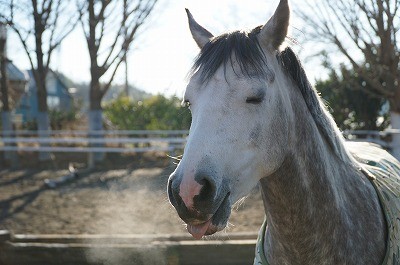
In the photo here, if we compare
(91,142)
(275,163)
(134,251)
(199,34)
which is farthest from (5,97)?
(275,163)

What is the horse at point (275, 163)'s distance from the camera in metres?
1.73

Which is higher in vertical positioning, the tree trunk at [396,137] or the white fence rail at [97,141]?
the tree trunk at [396,137]

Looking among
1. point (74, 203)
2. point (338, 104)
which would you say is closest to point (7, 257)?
point (74, 203)

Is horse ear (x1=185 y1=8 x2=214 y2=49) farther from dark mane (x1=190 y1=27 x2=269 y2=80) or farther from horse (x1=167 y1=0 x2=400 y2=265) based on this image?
dark mane (x1=190 y1=27 x2=269 y2=80)

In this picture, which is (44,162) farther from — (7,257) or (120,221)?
(7,257)

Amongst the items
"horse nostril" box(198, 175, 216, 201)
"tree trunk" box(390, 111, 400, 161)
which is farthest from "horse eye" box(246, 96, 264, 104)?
"tree trunk" box(390, 111, 400, 161)

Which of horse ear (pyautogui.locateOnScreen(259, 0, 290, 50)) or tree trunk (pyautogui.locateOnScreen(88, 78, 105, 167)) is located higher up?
horse ear (pyautogui.locateOnScreen(259, 0, 290, 50))

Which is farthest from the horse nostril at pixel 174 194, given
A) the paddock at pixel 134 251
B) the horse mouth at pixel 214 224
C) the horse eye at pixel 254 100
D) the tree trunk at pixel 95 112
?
the tree trunk at pixel 95 112

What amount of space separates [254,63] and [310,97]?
0.39m

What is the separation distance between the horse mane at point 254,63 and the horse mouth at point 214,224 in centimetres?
53

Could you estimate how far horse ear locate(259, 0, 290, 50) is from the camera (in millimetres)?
1897

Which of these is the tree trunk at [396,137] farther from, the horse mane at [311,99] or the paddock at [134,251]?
the horse mane at [311,99]

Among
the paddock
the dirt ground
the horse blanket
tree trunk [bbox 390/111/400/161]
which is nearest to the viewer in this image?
the horse blanket

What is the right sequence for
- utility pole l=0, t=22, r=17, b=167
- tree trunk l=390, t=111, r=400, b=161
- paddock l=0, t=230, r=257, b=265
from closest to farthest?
paddock l=0, t=230, r=257, b=265 → tree trunk l=390, t=111, r=400, b=161 → utility pole l=0, t=22, r=17, b=167
